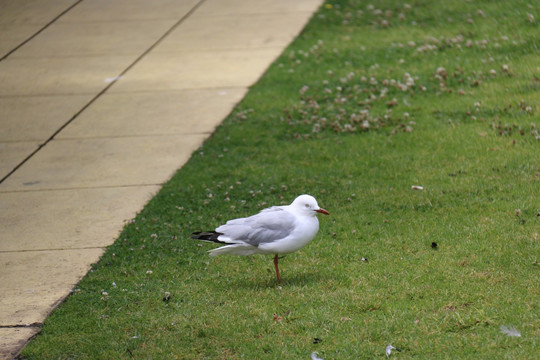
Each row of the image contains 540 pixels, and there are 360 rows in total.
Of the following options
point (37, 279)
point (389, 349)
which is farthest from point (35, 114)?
point (389, 349)

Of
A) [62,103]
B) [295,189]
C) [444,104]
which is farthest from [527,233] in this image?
[62,103]

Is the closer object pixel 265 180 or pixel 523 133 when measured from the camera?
pixel 265 180

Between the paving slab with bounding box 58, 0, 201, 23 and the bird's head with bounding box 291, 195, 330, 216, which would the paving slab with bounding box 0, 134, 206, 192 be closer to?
the bird's head with bounding box 291, 195, 330, 216

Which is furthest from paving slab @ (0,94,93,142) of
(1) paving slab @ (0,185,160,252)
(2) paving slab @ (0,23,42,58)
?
(2) paving slab @ (0,23,42,58)

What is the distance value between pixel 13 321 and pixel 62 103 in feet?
18.7

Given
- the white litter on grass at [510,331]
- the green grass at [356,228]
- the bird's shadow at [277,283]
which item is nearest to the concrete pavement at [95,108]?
the green grass at [356,228]

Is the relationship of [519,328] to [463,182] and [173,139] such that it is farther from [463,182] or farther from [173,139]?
[173,139]

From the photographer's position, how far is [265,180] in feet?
25.2

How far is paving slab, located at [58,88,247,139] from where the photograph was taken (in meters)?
9.51

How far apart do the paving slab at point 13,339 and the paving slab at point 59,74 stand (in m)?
6.20

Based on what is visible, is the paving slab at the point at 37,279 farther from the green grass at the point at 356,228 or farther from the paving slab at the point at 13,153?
the paving slab at the point at 13,153

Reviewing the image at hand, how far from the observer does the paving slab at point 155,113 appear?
9.51 m

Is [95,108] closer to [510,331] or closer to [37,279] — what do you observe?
[37,279]

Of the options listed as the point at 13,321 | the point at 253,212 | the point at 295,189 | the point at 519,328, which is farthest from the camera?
the point at 295,189
